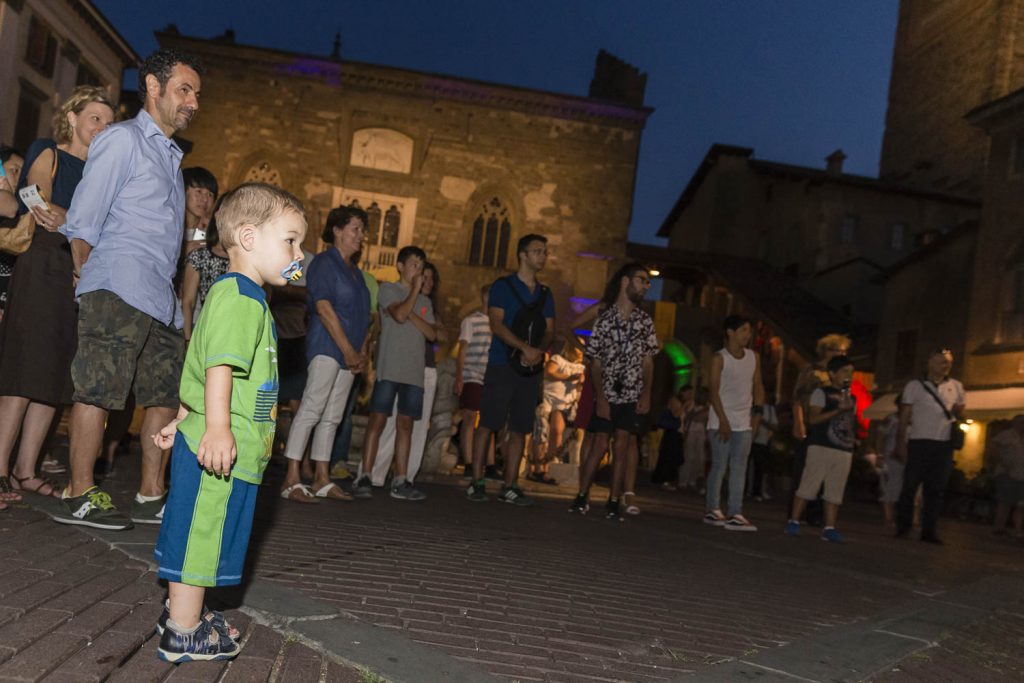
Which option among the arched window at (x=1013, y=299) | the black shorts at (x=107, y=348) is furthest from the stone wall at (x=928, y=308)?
the black shorts at (x=107, y=348)

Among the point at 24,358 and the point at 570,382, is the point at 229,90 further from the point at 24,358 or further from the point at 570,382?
the point at 24,358

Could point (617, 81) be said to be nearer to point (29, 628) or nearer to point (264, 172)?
point (264, 172)

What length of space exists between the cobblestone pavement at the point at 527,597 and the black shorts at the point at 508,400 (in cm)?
78

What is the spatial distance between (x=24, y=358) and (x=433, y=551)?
91.1 inches

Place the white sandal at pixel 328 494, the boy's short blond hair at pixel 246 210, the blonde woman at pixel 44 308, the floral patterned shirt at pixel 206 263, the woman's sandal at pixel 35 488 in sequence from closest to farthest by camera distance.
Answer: the boy's short blond hair at pixel 246 210 → the blonde woman at pixel 44 308 → the woman's sandal at pixel 35 488 → the floral patterned shirt at pixel 206 263 → the white sandal at pixel 328 494

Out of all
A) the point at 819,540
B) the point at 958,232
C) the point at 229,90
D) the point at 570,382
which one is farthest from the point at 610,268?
the point at 819,540

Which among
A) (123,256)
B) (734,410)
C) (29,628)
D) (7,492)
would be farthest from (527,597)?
(734,410)

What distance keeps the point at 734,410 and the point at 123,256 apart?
238 inches

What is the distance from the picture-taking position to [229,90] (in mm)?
30812

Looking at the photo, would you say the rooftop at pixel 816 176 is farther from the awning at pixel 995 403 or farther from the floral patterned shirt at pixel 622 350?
the floral patterned shirt at pixel 622 350

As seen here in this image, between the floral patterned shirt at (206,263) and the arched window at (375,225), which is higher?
the arched window at (375,225)

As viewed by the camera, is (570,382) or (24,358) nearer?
(24,358)

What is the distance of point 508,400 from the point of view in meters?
7.98

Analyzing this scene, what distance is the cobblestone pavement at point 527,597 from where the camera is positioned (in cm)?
294
